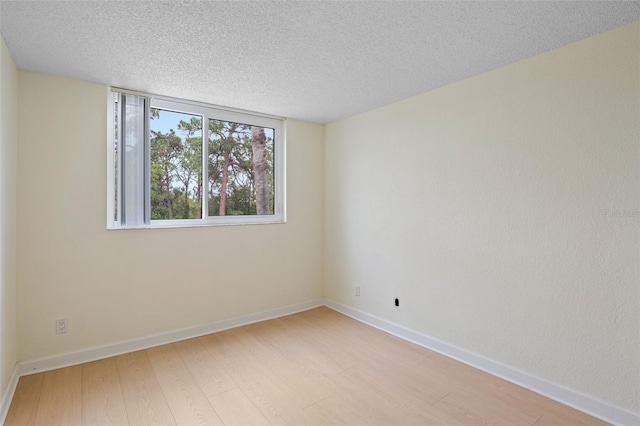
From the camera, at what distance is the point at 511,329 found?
7.82 ft

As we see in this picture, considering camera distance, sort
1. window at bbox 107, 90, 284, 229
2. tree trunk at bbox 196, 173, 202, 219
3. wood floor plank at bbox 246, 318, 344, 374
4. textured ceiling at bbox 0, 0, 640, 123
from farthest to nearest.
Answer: tree trunk at bbox 196, 173, 202, 219
window at bbox 107, 90, 284, 229
wood floor plank at bbox 246, 318, 344, 374
textured ceiling at bbox 0, 0, 640, 123

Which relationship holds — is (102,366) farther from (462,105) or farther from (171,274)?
(462,105)

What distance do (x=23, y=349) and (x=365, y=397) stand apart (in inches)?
104

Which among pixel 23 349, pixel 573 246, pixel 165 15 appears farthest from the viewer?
pixel 23 349

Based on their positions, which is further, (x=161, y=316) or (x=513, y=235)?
(x=161, y=316)

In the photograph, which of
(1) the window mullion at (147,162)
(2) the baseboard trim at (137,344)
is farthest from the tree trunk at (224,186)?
(2) the baseboard trim at (137,344)

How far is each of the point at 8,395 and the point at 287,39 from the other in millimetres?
2978

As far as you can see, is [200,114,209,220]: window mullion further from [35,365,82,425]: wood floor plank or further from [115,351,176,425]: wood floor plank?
[35,365,82,425]: wood floor plank

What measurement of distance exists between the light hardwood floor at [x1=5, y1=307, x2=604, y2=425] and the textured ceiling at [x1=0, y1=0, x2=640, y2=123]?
2371 mm

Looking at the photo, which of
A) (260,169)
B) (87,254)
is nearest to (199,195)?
(260,169)

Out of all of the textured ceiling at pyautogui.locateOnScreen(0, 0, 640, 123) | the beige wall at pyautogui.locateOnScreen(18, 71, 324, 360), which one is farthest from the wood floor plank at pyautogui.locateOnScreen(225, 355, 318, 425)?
the textured ceiling at pyautogui.locateOnScreen(0, 0, 640, 123)

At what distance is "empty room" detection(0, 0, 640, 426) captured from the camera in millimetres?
1900

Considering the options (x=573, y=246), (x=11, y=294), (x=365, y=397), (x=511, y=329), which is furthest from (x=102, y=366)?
(x=573, y=246)

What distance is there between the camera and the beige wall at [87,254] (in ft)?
8.06
